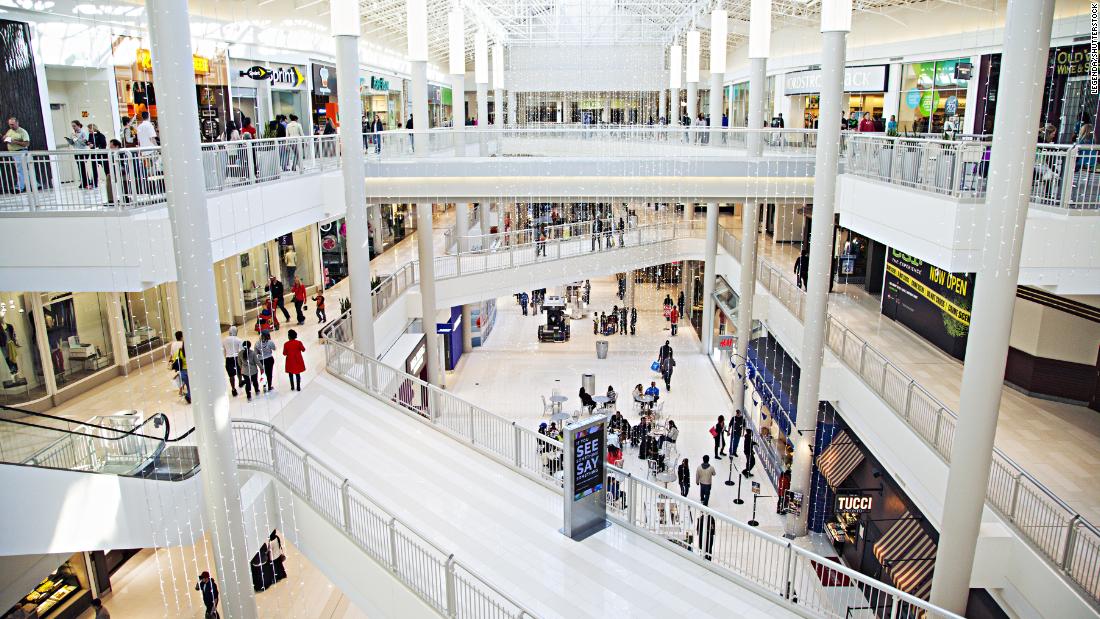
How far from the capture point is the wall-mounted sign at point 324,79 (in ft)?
73.5

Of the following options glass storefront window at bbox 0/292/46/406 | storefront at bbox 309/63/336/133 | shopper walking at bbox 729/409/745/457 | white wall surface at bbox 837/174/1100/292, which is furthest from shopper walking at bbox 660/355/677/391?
glass storefront window at bbox 0/292/46/406

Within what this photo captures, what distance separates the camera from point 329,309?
19.6 meters

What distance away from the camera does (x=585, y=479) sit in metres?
8.99

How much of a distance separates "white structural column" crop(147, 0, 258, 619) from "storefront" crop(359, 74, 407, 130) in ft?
62.5

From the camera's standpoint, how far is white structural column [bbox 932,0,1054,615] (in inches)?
323

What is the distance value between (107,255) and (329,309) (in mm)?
9970

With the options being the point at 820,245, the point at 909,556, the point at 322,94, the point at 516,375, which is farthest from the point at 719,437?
the point at 322,94

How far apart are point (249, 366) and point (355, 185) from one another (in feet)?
16.0

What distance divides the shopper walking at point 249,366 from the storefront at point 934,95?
566 inches

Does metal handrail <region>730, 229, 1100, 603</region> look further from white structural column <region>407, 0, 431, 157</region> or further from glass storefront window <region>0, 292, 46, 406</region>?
glass storefront window <region>0, 292, 46, 406</region>

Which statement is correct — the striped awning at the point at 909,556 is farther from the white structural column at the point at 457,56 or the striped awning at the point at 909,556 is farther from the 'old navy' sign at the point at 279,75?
the 'old navy' sign at the point at 279,75

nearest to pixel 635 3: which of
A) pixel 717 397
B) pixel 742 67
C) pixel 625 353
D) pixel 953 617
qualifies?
pixel 742 67

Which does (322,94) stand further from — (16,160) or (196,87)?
(16,160)

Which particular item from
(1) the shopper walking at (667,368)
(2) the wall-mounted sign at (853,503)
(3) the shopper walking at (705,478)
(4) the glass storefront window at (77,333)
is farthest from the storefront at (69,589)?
(1) the shopper walking at (667,368)
